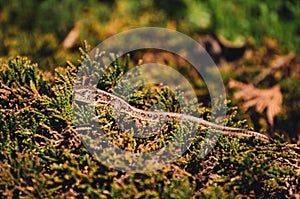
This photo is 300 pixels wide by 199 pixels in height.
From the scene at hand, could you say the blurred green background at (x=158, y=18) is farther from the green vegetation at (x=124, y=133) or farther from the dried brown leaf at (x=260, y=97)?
the dried brown leaf at (x=260, y=97)

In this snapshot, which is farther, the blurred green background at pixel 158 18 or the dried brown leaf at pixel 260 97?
the blurred green background at pixel 158 18

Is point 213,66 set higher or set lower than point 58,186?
higher

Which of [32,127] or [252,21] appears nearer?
[32,127]

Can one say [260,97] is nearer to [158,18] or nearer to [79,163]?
[158,18]

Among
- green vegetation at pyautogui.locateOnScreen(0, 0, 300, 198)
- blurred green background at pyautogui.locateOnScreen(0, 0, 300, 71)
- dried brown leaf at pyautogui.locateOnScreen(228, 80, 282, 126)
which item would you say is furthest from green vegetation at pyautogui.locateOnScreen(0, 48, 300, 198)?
blurred green background at pyautogui.locateOnScreen(0, 0, 300, 71)

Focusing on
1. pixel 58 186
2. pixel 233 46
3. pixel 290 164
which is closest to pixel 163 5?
pixel 233 46

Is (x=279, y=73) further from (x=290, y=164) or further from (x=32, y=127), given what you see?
(x=32, y=127)

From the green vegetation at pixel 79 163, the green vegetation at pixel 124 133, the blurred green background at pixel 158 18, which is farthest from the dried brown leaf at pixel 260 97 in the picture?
the green vegetation at pixel 79 163

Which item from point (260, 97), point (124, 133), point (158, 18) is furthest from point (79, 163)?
point (158, 18)
